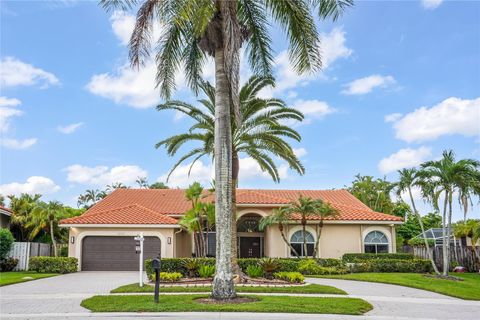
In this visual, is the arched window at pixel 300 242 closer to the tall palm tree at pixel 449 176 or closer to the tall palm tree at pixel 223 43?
the tall palm tree at pixel 449 176

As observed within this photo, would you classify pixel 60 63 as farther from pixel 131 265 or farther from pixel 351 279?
pixel 351 279

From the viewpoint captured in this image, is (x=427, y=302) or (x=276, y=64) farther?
(x=276, y=64)

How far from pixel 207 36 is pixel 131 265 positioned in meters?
15.2

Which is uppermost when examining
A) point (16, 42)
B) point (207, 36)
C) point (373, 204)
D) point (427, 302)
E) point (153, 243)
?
point (16, 42)

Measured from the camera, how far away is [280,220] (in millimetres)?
25703

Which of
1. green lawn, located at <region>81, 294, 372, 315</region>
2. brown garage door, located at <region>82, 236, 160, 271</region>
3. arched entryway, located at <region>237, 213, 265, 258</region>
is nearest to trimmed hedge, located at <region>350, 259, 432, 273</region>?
arched entryway, located at <region>237, 213, 265, 258</region>

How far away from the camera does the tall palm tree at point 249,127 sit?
20469 millimetres

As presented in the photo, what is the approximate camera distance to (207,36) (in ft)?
47.9

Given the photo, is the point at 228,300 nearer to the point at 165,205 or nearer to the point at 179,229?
the point at 179,229

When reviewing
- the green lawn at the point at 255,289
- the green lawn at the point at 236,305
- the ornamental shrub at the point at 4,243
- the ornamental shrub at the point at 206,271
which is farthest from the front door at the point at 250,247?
the green lawn at the point at 236,305

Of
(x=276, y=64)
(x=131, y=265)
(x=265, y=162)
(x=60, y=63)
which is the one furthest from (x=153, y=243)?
(x=276, y=64)

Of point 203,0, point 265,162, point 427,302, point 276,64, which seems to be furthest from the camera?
point 265,162

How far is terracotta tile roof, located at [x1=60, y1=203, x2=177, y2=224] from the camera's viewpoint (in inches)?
989

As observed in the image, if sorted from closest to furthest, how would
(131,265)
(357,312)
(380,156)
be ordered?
(357,312) < (131,265) < (380,156)
